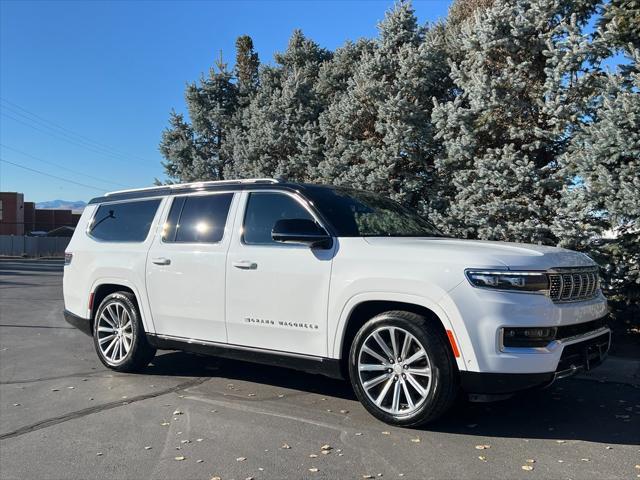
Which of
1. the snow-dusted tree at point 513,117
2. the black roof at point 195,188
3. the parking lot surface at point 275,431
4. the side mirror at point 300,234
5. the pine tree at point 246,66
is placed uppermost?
the pine tree at point 246,66

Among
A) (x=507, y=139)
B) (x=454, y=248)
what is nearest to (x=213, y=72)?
(x=507, y=139)

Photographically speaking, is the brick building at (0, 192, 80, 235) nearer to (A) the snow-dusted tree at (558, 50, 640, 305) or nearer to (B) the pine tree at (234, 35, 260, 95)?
(B) the pine tree at (234, 35, 260, 95)

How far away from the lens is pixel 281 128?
1268cm

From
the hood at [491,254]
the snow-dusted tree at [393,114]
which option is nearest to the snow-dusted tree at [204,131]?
the snow-dusted tree at [393,114]

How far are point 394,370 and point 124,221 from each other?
387 cm

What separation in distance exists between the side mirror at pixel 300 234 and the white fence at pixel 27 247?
45.8 m

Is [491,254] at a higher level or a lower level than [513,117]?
lower

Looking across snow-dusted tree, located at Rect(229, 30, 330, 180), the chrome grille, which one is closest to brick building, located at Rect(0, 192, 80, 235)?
snow-dusted tree, located at Rect(229, 30, 330, 180)

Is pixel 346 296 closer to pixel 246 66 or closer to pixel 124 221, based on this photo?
pixel 124 221

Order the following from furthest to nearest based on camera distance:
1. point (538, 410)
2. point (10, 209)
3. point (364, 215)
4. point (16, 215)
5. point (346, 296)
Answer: point (16, 215), point (10, 209), point (364, 215), point (538, 410), point (346, 296)

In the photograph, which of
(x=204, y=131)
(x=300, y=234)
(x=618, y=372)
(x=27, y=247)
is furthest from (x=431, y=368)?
(x=27, y=247)

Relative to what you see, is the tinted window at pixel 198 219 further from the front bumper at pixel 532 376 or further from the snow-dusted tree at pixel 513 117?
the snow-dusted tree at pixel 513 117

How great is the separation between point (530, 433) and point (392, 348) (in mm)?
1200

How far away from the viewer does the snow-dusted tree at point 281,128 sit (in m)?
12.5
